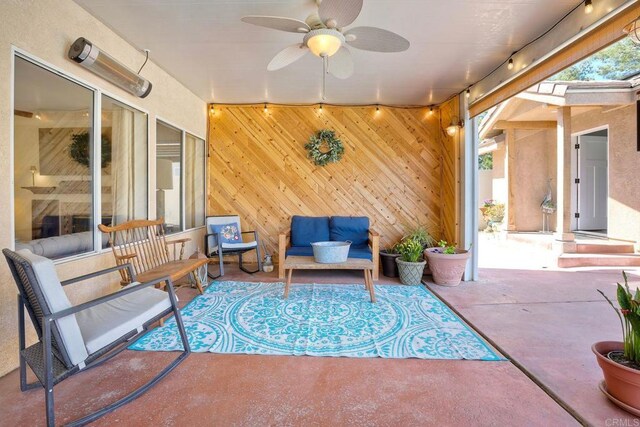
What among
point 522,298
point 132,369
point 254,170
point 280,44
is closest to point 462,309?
point 522,298

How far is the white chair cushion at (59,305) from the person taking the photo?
1.48m

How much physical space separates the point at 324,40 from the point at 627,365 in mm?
2629

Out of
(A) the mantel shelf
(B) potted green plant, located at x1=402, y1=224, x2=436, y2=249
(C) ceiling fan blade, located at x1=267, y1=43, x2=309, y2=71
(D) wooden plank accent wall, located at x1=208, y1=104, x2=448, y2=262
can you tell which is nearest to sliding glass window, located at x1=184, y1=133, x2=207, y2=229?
(D) wooden plank accent wall, located at x1=208, y1=104, x2=448, y2=262

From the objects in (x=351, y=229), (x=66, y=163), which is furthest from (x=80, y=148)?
(x=351, y=229)

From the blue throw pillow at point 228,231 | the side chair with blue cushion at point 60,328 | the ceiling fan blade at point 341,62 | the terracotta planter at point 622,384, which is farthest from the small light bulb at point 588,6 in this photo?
the blue throw pillow at point 228,231

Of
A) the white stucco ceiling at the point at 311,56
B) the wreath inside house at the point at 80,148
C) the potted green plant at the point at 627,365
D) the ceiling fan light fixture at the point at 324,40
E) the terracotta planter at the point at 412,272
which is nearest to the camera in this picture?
the potted green plant at the point at 627,365

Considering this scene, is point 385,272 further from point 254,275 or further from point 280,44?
point 280,44

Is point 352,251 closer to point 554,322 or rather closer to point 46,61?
point 554,322

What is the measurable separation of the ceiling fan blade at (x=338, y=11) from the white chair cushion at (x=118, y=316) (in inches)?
85.6

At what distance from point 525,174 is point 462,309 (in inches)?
231

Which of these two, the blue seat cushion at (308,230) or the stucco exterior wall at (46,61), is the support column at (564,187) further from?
the stucco exterior wall at (46,61)

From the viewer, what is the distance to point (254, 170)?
16.4 feet

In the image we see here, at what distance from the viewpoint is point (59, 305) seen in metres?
1.53

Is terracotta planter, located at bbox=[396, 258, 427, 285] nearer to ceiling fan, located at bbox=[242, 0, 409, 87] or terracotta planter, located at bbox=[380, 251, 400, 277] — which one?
terracotta planter, located at bbox=[380, 251, 400, 277]
